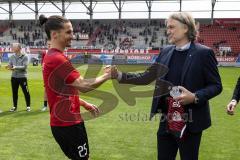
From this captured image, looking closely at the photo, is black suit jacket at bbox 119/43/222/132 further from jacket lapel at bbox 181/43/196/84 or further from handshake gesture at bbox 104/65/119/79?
handshake gesture at bbox 104/65/119/79

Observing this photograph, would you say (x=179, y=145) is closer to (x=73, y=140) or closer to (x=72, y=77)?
(x=73, y=140)

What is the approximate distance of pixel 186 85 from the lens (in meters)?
4.43

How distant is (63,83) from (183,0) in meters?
52.6

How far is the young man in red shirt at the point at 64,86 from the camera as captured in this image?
4.47 m

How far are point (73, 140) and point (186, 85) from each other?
1.36 m

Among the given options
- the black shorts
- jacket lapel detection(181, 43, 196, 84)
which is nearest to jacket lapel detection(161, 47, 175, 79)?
jacket lapel detection(181, 43, 196, 84)

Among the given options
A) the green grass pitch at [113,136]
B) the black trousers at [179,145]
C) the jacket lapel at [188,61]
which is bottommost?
the green grass pitch at [113,136]

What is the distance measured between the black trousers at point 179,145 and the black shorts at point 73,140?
850 mm

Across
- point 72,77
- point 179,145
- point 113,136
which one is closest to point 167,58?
point 179,145

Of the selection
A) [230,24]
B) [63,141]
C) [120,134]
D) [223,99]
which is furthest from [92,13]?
[63,141]

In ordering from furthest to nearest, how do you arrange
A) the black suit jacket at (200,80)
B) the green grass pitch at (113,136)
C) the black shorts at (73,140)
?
the green grass pitch at (113,136) < the black shorts at (73,140) < the black suit jacket at (200,80)

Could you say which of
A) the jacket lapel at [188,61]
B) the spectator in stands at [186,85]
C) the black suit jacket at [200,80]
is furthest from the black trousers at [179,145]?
the jacket lapel at [188,61]

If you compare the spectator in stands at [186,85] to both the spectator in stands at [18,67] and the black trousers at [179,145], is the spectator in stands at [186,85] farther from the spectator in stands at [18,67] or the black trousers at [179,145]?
the spectator in stands at [18,67]

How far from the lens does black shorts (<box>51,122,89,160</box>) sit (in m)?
4.65
